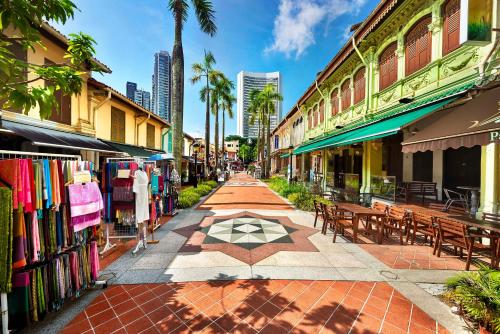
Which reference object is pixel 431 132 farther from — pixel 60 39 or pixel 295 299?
pixel 60 39

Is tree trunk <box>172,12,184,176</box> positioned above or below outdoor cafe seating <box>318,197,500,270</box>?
above

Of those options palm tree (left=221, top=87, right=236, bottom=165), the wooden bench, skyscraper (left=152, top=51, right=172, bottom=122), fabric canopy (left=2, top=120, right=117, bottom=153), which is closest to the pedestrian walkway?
the wooden bench

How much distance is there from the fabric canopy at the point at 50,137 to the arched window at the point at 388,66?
12.4 metres

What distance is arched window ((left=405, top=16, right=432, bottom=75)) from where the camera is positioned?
283 inches

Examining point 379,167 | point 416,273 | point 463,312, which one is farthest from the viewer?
point 379,167

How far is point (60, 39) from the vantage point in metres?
7.81

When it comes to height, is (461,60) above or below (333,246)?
above

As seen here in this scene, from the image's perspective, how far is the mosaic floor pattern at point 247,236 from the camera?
505 centimetres

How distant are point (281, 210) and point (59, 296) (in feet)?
25.5

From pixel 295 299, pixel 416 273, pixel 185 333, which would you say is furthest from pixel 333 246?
pixel 185 333

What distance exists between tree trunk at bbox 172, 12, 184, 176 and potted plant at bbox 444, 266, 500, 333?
1013 cm

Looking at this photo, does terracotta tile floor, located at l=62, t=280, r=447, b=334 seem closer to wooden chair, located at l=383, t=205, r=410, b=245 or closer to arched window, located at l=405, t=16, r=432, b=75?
wooden chair, located at l=383, t=205, r=410, b=245

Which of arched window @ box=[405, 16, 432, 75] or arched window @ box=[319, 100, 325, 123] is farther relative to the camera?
arched window @ box=[319, 100, 325, 123]

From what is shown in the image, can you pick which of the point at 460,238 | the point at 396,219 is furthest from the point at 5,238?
the point at 460,238
